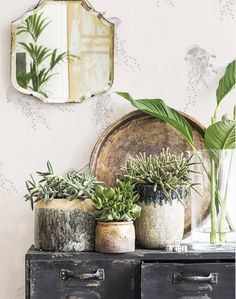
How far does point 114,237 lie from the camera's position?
75.9 inches

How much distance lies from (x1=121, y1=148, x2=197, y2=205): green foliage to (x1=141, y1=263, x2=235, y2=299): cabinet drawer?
9.7 inches

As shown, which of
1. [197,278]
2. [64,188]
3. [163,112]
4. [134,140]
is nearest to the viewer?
[197,278]

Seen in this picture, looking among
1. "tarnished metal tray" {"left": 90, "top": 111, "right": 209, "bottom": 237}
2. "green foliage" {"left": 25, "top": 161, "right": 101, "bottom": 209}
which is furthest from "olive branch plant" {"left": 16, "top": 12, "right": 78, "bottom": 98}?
"green foliage" {"left": 25, "top": 161, "right": 101, "bottom": 209}

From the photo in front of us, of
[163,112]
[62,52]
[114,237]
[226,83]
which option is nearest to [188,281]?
[114,237]

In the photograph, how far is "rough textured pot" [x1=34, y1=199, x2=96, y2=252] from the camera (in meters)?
1.95

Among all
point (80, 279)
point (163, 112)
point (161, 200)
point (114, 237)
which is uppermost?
point (163, 112)

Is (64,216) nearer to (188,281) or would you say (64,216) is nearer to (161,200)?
(161,200)

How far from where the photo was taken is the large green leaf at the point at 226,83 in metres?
2.21

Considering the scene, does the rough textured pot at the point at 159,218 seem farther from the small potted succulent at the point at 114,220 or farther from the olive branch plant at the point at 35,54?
the olive branch plant at the point at 35,54

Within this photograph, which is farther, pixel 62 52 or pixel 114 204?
pixel 62 52

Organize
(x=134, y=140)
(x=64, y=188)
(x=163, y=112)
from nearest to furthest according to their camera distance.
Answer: (x=64, y=188)
(x=163, y=112)
(x=134, y=140)

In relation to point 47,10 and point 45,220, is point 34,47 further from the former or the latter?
point 45,220

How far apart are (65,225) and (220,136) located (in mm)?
567

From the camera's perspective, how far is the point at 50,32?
227 cm
